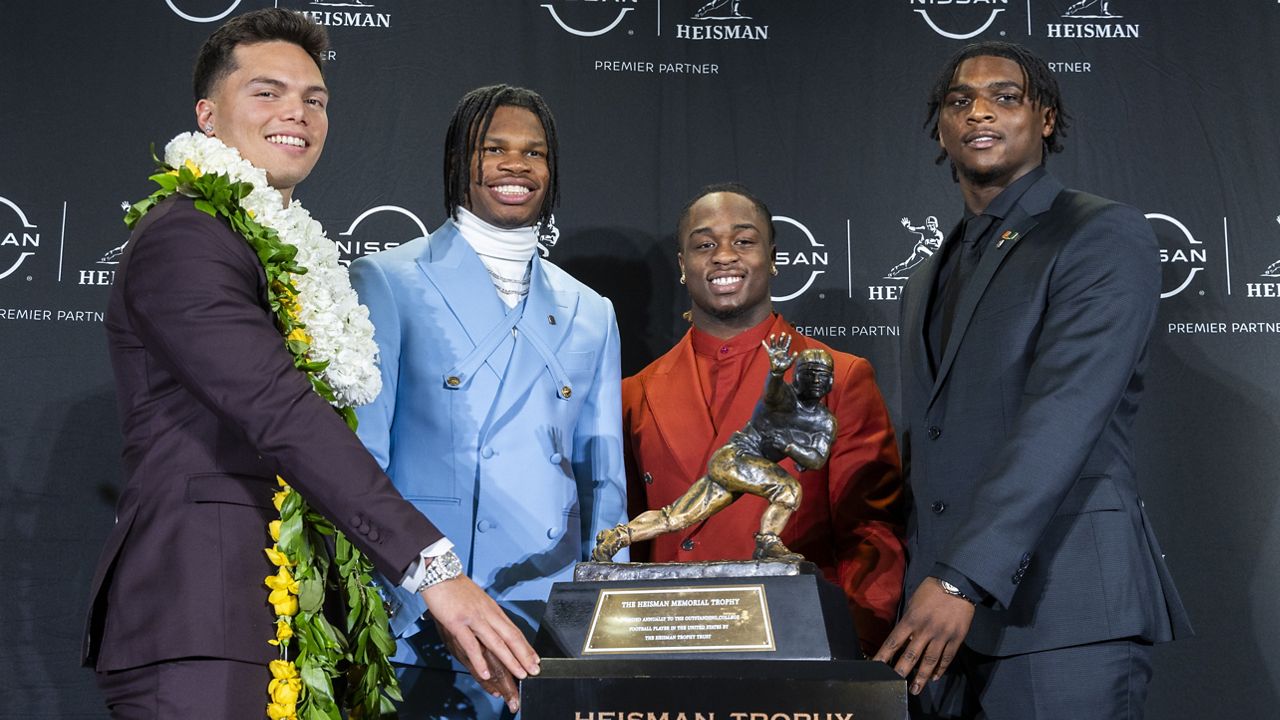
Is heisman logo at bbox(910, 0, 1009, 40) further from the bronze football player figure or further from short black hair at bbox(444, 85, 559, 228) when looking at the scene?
the bronze football player figure

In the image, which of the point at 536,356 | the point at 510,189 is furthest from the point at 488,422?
the point at 510,189

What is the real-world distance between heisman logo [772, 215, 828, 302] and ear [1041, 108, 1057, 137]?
113cm

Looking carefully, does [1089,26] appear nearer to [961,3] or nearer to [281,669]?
[961,3]

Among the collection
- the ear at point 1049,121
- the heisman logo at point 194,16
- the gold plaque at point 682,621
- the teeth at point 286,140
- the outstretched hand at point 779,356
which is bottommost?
the gold plaque at point 682,621

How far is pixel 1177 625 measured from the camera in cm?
267

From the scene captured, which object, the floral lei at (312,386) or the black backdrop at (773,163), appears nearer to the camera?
the floral lei at (312,386)

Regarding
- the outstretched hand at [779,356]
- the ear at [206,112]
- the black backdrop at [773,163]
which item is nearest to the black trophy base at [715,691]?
the outstretched hand at [779,356]

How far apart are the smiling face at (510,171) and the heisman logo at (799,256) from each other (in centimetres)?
124

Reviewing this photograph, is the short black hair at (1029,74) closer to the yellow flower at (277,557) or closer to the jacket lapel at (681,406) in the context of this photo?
the jacket lapel at (681,406)

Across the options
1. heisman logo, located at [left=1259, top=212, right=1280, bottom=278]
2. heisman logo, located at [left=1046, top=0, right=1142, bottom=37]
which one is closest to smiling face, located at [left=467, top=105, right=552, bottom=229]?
heisman logo, located at [left=1046, top=0, right=1142, bottom=37]

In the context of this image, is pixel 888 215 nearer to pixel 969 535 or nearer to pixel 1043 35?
pixel 1043 35

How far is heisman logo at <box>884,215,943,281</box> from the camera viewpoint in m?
4.22

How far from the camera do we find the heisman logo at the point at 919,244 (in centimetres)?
422

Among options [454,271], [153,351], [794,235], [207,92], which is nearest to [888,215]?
[794,235]
